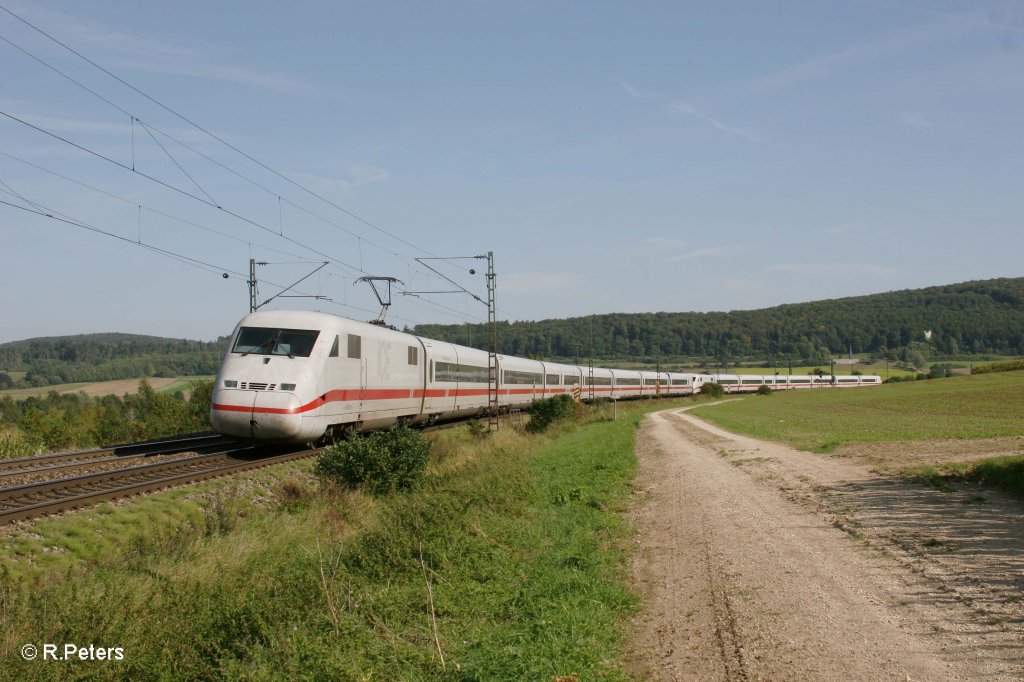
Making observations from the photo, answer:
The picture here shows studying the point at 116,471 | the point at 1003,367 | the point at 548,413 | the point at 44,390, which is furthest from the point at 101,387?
Answer: the point at 1003,367

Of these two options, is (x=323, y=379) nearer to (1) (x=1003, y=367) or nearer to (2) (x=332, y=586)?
(2) (x=332, y=586)

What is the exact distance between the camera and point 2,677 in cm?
659

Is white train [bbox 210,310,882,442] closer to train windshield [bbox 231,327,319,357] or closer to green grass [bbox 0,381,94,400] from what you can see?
train windshield [bbox 231,327,319,357]

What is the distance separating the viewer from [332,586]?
855 cm

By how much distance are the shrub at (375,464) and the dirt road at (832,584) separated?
5.54 metres

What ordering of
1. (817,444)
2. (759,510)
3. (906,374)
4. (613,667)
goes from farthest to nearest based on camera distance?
1. (906,374)
2. (817,444)
3. (759,510)
4. (613,667)

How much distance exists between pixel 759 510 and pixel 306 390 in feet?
36.1

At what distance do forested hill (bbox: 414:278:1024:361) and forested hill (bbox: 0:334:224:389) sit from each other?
4756 cm

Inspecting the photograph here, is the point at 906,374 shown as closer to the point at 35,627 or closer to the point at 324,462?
the point at 324,462

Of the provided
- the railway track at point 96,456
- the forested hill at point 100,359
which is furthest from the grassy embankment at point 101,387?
the railway track at point 96,456

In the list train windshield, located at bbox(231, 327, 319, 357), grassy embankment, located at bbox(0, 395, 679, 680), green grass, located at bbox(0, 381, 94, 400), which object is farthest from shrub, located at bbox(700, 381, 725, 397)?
grassy embankment, located at bbox(0, 395, 679, 680)

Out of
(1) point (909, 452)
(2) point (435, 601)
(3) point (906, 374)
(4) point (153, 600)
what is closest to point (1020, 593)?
(2) point (435, 601)

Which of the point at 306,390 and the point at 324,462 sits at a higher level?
the point at 306,390

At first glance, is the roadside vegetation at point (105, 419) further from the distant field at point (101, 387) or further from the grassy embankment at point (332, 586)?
the grassy embankment at point (332, 586)
